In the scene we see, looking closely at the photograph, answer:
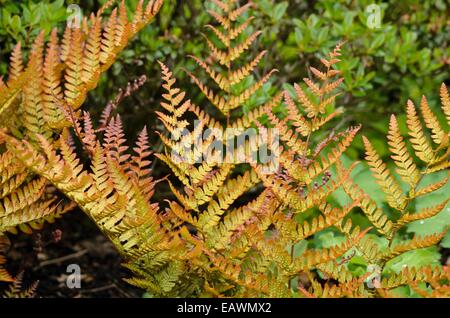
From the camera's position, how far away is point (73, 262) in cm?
331

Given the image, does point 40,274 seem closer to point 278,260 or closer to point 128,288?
point 128,288

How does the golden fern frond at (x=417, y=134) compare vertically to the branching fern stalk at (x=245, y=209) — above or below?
above

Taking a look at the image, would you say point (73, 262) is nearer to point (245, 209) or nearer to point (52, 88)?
point (52, 88)

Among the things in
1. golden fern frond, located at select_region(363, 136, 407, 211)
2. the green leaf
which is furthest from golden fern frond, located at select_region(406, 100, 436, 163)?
the green leaf

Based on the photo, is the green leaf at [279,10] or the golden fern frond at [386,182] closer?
the golden fern frond at [386,182]

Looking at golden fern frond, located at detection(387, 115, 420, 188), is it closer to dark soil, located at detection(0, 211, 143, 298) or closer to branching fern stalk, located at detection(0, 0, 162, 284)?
branching fern stalk, located at detection(0, 0, 162, 284)

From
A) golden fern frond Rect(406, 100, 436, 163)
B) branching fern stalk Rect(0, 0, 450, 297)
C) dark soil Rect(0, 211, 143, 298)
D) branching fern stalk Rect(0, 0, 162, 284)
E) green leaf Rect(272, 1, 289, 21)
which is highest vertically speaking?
green leaf Rect(272, 1, 289, 21)

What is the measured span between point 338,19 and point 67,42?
1367 millimetres

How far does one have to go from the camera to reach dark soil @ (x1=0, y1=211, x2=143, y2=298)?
3039mm

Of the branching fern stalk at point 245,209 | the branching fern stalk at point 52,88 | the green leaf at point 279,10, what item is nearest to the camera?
the branching fern stalk at point 245,209

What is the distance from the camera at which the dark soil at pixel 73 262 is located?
9.97 feet

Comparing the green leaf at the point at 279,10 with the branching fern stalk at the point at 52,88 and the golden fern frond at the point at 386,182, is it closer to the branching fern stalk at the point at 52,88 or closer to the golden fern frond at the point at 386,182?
the branching fern stalk at the point at 52,88

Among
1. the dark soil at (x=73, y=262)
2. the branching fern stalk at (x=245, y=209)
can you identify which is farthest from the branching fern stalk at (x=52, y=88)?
the dark soil at (x=73, y=262)

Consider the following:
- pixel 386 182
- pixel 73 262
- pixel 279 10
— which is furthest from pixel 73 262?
pixel 386 182
